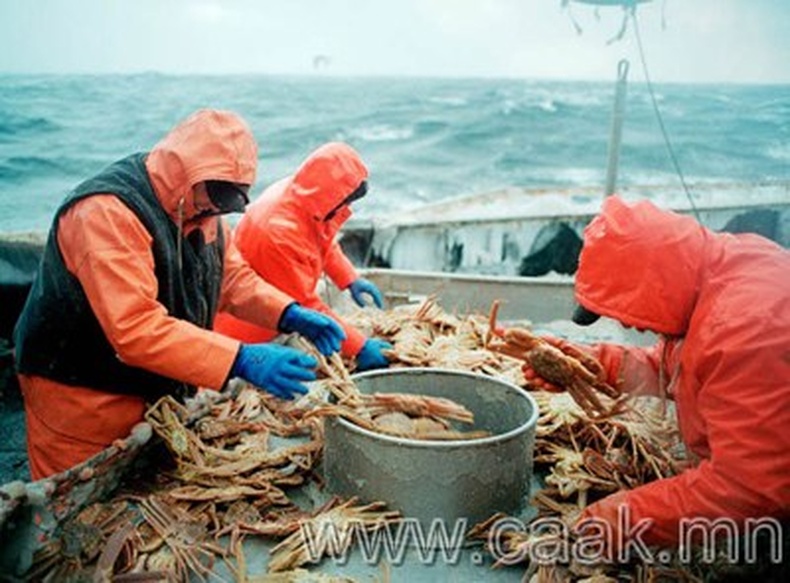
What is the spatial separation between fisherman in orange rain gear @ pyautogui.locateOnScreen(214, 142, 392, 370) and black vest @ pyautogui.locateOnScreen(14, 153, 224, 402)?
48.6 inches

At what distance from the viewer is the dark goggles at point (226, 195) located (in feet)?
8.61

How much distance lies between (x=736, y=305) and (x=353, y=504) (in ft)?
4.45

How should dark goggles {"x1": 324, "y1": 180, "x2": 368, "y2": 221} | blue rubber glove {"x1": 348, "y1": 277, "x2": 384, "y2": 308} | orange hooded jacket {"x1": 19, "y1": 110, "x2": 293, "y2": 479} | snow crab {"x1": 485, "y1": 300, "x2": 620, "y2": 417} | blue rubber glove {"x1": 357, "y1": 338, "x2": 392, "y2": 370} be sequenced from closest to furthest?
orange hooded jacket {"x1": 19, "y1": 110, "x2": 293, "y2": 479}
snow crab {"x1": 485, "y1": 300, "x2": 620, "y2": 417}
blue rubber glove {"x1": 357, "y1": 338, "x2": 392, "y2": 370}
dark goggles {"x1": 324, "y1": 180, "x2": 368, "y2": 221}
blue rubber glove {"x1": 348, "y1": 277, "x2": 384, "y2": 308}

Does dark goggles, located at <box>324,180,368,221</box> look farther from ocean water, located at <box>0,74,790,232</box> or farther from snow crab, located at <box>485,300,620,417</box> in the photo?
ocean water, located at <box>0,74,790,232</box>

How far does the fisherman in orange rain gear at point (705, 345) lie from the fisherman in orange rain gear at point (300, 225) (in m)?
2.14

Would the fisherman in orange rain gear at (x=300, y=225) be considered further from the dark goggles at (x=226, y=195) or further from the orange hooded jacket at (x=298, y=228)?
the dark goggles at (x=226, y=195)

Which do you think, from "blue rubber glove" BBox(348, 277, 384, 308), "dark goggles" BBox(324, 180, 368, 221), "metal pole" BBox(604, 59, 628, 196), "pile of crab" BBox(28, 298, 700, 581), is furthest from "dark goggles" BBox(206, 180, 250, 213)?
"metal pole" BBox(604, 59, 628, 196)

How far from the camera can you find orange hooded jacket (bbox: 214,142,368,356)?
3936mm

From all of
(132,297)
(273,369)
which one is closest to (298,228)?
(273,369)

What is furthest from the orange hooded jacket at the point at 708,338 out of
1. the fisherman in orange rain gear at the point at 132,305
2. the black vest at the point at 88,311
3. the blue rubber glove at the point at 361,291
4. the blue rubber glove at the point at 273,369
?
the blue rubber glove at the point at 361,291

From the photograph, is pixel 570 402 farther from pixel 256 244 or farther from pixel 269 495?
pixel 256 244

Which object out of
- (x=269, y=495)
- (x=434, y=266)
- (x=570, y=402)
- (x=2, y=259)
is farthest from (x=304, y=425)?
(x=434, y=266)

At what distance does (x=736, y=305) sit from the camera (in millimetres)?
1802

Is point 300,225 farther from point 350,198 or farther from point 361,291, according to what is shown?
point 361,291
